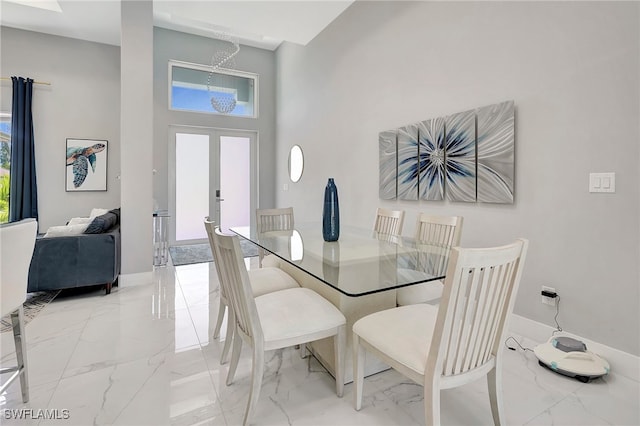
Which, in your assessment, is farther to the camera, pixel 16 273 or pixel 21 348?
pixel 21 348

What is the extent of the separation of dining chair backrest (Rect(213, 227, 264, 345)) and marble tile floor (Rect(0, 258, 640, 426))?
0.44 meters

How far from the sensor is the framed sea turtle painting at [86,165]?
16.3 ft

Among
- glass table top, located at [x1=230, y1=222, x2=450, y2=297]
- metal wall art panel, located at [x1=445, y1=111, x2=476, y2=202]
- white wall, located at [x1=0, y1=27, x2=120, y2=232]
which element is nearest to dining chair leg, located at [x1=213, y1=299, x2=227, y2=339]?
glass table top, located at [x1=230, y1=222, x2=450, y2=297]

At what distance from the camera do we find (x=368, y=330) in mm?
1420

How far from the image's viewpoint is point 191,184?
5754mm

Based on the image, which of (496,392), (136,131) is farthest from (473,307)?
(136,131)

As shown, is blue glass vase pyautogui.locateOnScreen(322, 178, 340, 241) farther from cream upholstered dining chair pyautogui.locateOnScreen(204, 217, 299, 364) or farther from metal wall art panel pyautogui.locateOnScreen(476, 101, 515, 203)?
metal wall art panel pyautogui.locateOnScreen(476, 101, 515, 203)

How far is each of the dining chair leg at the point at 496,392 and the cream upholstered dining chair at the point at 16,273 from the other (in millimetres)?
2076

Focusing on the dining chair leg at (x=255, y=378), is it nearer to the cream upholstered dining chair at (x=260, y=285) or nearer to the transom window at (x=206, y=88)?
the cream upholstered dining chair at (x=260, y=285)

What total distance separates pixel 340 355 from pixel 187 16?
13.2ft

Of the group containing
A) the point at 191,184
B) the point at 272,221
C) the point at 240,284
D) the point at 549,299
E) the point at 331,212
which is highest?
the point at 191,184

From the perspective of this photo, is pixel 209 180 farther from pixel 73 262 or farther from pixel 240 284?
pixel 240 284

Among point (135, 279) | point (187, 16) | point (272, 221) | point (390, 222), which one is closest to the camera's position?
point (390, 222)

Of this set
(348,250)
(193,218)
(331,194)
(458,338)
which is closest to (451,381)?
(458,338)
